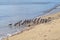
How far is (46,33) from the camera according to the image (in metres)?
12.5

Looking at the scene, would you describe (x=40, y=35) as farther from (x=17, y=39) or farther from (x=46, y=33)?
(x=17, y=39)

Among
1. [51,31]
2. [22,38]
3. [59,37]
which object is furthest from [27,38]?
[59,37]

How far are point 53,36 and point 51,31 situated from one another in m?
1.03

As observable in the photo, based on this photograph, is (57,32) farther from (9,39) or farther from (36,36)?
(9,39)

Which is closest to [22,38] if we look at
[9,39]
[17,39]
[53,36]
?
[17,39]

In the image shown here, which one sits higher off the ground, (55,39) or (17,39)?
(55,39)

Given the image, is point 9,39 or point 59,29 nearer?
point 59,29

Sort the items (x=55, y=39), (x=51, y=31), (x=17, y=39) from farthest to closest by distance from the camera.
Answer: (x=17, y=39)
(x=51, y=31)
(x=55, y=39)

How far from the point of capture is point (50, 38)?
11461 mm

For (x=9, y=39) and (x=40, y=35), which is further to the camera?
(x=9, y=39)

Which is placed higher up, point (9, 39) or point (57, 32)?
point (57, 32)

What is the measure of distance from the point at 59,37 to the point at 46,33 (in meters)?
1.43

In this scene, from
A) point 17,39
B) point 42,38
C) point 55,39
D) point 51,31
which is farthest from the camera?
point 17,39

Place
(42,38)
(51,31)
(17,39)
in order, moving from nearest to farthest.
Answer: (42,38) < (51,31) < (17,39)
